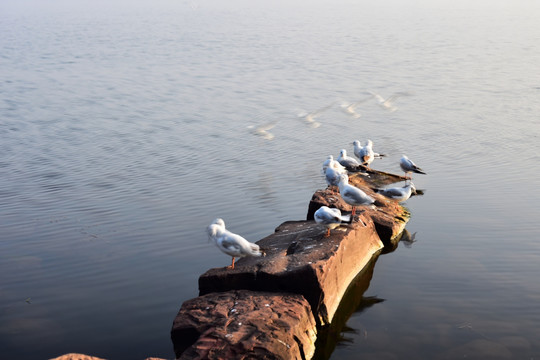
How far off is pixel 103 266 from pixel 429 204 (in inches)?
270

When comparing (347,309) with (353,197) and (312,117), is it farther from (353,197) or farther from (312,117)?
(312,117)

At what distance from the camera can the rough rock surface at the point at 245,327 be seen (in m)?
6.89

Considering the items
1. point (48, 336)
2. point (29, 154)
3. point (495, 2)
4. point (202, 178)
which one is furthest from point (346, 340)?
point (495, 2)

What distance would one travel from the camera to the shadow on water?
8.42m

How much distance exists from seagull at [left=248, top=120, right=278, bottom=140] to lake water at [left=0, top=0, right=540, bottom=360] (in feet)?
1.05

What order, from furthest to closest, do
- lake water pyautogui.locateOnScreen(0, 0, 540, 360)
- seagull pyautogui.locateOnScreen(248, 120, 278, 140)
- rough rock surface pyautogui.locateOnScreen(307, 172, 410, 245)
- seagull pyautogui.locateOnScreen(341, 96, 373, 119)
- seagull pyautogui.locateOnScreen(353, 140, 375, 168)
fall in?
1. seagull pyautogui.locateOnScreen(341, 96, 373, 119)
2. seagull pyautogui.locateOnScreen(248, 120, 278, 140)
3. seagull pyautogui.locateOnScreen(353, 140, 375, 168)
4. rough rock surface pyautogui.locateOnScreen(307, 172, 410, 245)
5. lake water pyautogui.locateOnScreen(0, 0, 540, 360)

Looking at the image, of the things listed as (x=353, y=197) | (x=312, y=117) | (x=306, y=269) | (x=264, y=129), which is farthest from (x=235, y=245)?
(x=312, y=117)

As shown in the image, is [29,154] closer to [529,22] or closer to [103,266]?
[103,266]

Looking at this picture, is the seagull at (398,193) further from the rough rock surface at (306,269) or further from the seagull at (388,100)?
the seagull at (388,100)

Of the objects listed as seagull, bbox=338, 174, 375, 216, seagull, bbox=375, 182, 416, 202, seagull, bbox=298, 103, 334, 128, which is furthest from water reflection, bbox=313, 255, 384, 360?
seagull, bbox=298, 103, 334, 128

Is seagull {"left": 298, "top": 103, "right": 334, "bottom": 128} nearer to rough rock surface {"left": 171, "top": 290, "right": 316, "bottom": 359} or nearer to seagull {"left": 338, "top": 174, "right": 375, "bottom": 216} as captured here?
seagull {"left": 338, "top": 174, "right": 375, "bottom": 216}

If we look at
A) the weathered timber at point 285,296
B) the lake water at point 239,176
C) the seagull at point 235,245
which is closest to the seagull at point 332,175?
the lake water at point 239,176

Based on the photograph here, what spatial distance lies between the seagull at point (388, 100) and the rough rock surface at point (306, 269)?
1395 centimetres

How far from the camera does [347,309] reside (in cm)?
938
